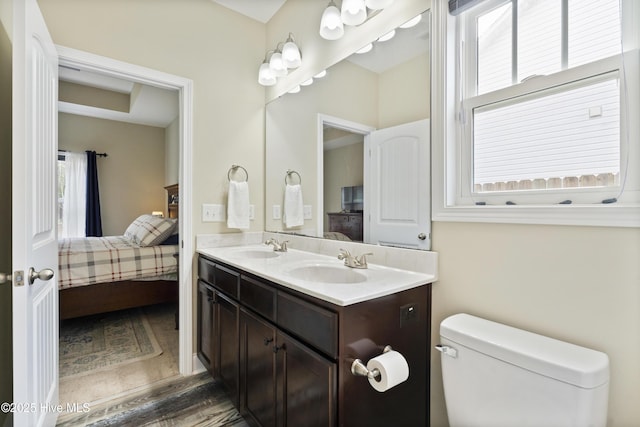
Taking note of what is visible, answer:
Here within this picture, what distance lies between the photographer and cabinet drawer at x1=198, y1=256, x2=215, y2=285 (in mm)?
1858

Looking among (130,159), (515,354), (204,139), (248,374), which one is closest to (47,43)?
(204,139)

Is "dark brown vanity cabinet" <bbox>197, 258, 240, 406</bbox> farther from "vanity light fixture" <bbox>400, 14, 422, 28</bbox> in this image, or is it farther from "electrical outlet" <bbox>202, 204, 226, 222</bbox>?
"vanity light fixture" <bbox>400, 14, 422, 28</bbox>

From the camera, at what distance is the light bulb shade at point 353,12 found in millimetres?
1524

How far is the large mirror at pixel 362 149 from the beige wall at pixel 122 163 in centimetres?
415

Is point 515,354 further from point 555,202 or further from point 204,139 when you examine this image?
point 204,139

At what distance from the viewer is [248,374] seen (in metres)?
1.47

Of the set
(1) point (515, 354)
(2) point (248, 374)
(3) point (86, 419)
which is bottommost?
(3) point (86, 419)

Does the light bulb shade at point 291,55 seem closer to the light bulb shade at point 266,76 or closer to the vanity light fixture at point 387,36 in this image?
the light bulb shade at point 266,76

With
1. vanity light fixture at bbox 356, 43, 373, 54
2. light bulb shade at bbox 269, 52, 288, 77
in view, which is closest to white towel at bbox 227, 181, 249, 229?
light bulb shade at bbox 269, 52, 288, 77

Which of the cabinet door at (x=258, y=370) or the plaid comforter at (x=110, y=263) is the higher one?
the plaid comforter at (x=110, y=263)

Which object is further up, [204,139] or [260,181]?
[204,139]

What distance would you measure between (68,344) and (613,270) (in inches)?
134

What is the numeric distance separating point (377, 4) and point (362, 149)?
678mm

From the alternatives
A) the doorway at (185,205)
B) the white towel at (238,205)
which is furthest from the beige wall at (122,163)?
the white towel at (238,205)
